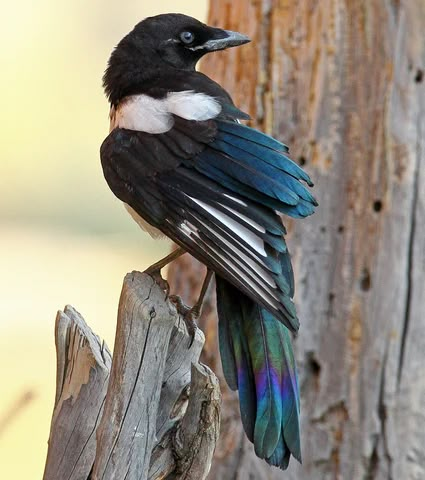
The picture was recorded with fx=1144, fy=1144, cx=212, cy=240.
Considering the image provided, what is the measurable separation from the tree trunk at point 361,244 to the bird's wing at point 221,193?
3.92ft

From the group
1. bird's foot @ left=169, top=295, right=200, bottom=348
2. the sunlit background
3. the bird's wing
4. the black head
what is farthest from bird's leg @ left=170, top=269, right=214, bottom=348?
the sunlit background

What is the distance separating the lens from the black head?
3660mm

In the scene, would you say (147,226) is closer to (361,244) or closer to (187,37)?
(187,37)

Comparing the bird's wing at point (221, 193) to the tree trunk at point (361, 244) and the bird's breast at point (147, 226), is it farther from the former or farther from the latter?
the tree trunk at point (361, 244)

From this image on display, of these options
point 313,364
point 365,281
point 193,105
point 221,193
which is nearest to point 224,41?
point 193,105

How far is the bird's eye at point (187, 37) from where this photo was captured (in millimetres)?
3713

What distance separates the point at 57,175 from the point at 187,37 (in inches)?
186

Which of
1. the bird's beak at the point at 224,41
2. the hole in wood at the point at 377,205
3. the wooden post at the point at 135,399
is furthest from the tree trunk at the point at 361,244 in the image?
the wooden post at the point at 135,399

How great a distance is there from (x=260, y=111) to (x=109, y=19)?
14.7 ft

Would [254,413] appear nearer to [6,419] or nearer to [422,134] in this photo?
[6,419]

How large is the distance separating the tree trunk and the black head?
87 cm

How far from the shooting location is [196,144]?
326 centimetres

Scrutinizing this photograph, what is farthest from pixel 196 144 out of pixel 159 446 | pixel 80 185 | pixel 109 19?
pixel 109 19

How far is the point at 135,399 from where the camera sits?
305cm
